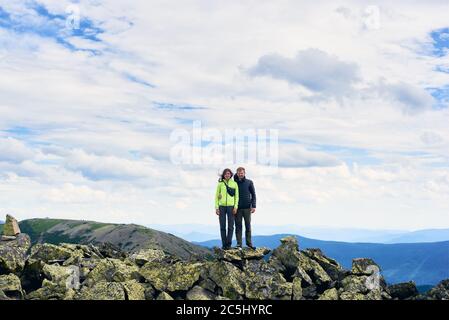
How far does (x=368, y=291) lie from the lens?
3134 centimetres

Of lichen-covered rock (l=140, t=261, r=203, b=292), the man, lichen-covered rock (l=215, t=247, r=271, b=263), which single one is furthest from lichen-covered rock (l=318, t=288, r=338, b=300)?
lichen-covered rock (l=140, t=261, r=203, b=292)

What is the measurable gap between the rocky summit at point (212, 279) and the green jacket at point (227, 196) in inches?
130

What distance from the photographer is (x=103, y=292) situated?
1179 inches

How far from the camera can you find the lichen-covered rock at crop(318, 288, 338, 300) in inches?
1195

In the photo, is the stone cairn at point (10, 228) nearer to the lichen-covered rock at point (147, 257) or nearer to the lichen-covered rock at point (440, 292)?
the lichen-covered rock at point (147, 257)

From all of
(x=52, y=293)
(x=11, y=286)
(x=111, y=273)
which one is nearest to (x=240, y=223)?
(x=111, y=273)

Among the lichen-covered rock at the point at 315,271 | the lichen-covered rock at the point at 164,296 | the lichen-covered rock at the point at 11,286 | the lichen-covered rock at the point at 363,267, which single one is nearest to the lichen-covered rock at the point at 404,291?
the lichen-covered rock at the point at 363,267

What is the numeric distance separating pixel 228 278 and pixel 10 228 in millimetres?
20900

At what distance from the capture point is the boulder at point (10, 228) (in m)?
40.8

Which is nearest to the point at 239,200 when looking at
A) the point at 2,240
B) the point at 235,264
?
the point at 235,264

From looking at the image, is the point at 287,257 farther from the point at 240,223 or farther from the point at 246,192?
the point at 246,192

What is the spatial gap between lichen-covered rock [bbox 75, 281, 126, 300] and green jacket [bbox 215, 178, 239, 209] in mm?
8962
